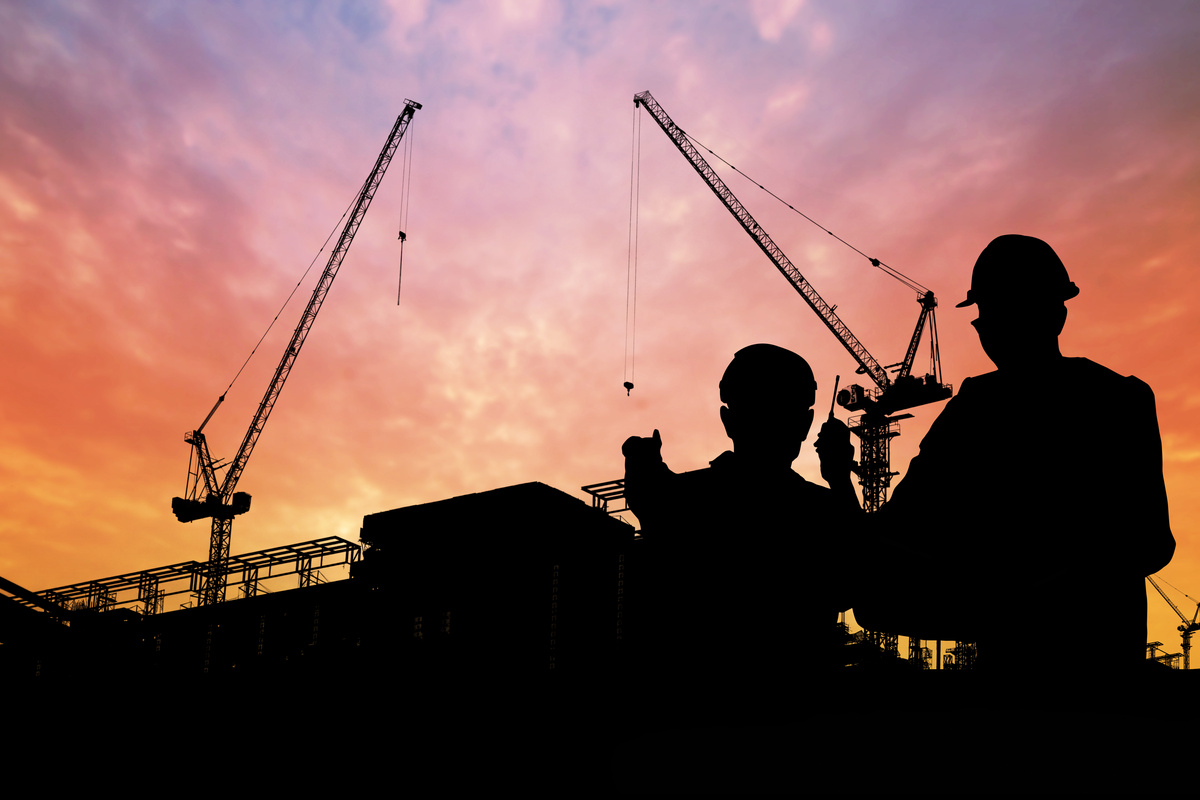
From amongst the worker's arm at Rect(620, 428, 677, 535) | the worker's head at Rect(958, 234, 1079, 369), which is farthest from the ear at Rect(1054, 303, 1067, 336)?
the worker's arm at Rect(620, 428, 677, 535)

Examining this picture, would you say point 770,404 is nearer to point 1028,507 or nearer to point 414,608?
point 1028,507

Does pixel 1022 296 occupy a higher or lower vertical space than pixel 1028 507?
higher

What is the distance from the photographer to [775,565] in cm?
241

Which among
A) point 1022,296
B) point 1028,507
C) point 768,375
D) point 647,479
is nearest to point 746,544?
point 647,479

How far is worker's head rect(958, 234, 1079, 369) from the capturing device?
90.9 inches

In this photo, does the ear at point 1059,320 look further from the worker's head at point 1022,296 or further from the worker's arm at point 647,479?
the worker's arm at point 647,479

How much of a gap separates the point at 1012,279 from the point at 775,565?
40.7 inches

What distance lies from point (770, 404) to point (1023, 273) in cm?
78

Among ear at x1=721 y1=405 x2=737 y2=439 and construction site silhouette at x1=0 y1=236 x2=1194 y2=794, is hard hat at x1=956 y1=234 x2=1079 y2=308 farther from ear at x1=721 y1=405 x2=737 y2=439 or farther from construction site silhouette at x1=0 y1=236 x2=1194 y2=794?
ear at x1=721 y1=405 x2=737 y2=439

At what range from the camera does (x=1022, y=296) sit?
2.31 metres

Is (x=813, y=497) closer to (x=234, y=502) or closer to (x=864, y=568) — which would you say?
(x=864, y=568)

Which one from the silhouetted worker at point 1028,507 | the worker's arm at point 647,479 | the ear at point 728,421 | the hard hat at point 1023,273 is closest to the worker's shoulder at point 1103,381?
the silhouetted worker at point 1028,507

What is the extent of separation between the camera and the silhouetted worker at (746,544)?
2367mm

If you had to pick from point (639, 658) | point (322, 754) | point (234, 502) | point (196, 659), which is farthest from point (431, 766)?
point (234, 502)
